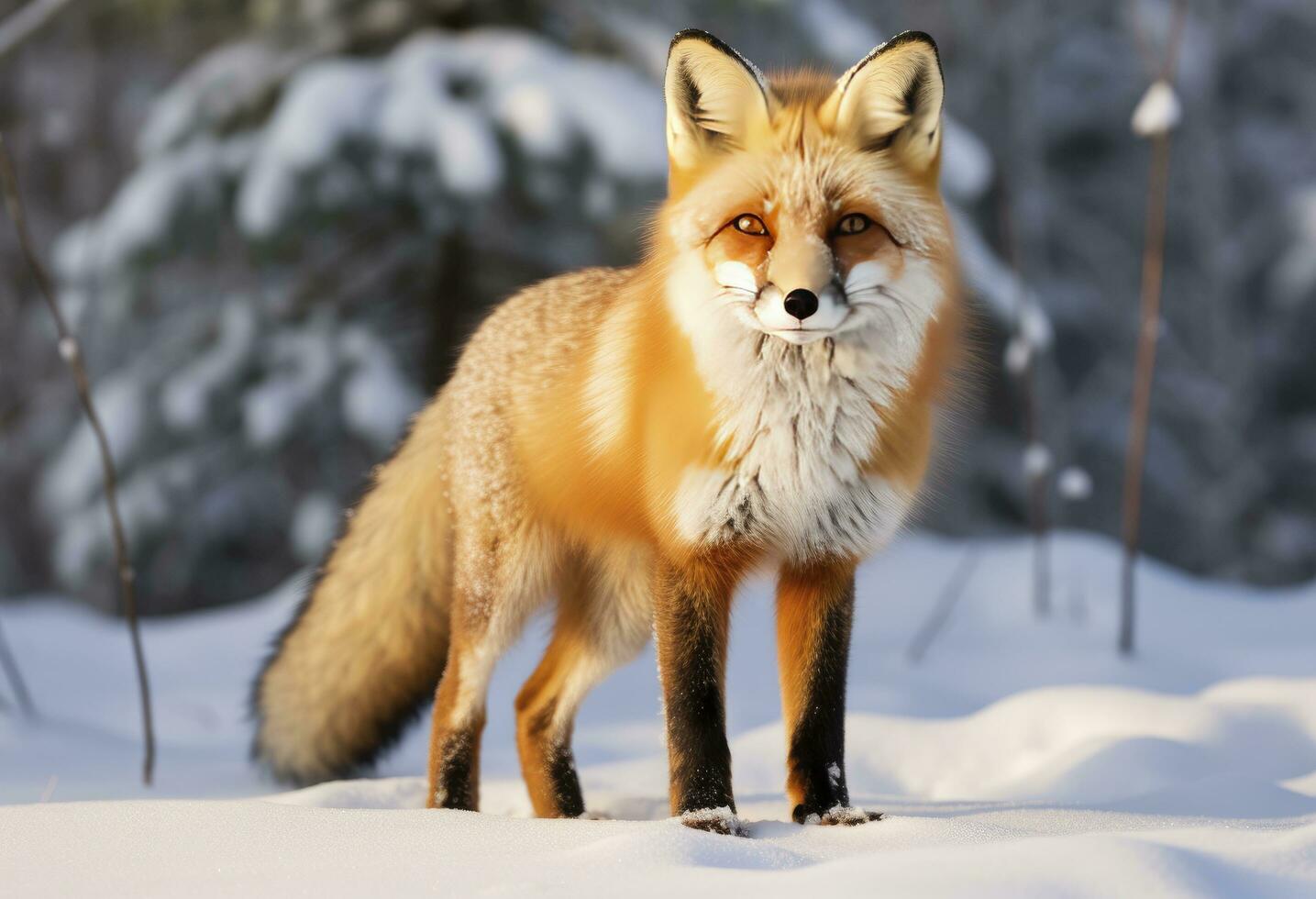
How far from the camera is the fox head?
91.8 inches

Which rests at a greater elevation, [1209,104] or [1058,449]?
[1209,104]

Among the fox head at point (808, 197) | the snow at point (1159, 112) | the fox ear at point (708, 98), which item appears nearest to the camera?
the fox head at point (808, 197)

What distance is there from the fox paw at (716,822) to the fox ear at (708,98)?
1.28m

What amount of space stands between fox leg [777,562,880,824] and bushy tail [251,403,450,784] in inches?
47.5

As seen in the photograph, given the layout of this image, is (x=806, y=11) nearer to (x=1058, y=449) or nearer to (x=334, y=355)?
(x=334, y=355)

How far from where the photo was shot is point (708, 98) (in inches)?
99.3

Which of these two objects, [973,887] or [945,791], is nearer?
[973,887]

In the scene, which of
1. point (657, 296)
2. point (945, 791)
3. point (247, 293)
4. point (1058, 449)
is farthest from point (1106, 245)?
point (657, 296)

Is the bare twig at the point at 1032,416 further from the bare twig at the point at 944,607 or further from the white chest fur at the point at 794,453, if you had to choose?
the white chest fur at the point at 794,453

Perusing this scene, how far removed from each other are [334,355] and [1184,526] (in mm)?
10458

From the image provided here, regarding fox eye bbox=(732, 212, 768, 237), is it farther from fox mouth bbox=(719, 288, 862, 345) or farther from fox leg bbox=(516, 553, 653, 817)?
fox leg bbox=(516, 553, 653, 817)

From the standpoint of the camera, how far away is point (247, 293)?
7219mm

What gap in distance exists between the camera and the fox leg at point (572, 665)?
129 inches

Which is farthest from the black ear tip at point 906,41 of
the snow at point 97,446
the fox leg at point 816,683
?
the snow at point 97,446
